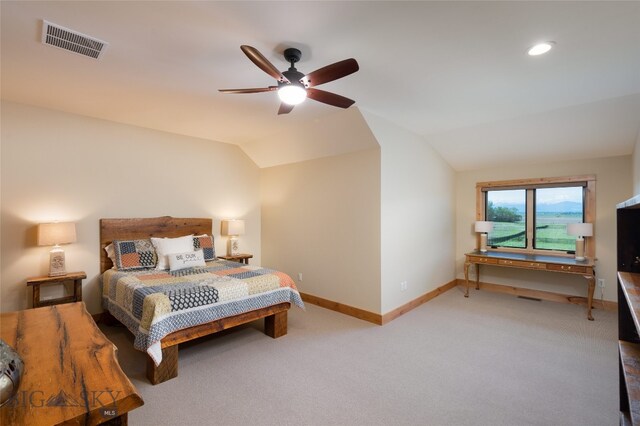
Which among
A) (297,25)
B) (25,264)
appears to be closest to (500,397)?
(297,25)

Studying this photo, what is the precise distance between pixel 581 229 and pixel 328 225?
3.54 metres

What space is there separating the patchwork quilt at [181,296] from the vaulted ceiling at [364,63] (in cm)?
190

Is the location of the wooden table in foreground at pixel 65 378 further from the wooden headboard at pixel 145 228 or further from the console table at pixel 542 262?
the console table at pixel 542 262

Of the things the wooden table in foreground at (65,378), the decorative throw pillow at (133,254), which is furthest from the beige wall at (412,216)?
the wooden table in foreground at (65,378)

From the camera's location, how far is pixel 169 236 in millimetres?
4461

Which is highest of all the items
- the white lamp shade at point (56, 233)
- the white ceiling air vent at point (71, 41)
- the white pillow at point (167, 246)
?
the white ceiling air vent at point (71, 41)

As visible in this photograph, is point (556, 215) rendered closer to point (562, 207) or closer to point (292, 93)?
point (562, 207)

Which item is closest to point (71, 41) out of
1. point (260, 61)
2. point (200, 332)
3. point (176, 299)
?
point (260, 61)

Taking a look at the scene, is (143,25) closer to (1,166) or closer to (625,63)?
(1,166)

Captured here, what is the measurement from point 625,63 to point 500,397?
2.79 m

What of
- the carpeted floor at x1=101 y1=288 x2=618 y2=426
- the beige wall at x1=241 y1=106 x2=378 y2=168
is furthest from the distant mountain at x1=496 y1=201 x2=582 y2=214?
the beige wall at x1=241 y1=106 x2=378 y2=168

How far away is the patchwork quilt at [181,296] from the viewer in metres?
2.50

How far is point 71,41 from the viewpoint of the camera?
214 cm

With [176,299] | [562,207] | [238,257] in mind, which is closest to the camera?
[176,299]
